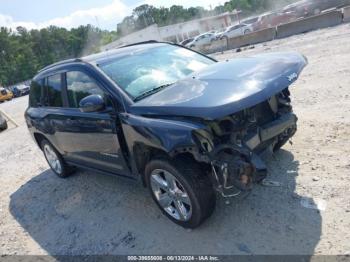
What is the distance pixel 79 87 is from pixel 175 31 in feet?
216

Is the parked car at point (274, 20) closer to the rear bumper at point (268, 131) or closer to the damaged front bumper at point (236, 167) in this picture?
the rear bumper at point (268, 131)

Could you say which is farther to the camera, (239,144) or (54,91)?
(54,91)

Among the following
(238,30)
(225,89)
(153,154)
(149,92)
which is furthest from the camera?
(238,30)

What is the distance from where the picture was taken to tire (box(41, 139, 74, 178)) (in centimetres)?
600

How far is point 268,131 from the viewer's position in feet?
12.6

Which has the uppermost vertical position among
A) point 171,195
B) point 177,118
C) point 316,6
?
point 177,118

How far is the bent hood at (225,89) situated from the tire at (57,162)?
265cm

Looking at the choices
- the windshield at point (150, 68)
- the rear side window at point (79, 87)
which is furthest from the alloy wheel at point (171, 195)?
the rear side window at point (79, 87)

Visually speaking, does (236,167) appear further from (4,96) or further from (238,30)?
(4,96)

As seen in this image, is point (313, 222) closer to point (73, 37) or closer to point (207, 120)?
point (207, 120)

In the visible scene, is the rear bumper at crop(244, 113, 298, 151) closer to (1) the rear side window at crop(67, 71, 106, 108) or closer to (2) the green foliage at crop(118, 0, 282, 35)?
(1) the rear side window at crop(67, 71, 106, 108)

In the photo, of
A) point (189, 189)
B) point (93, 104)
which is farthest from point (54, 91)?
point (189, 189)

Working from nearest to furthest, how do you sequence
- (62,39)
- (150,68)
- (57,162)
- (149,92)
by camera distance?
(149,92) < (150,68) < (57,162) < (62,39)

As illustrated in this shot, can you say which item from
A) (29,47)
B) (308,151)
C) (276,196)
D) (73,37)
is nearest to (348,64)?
(308,151)
